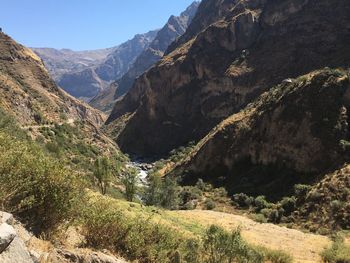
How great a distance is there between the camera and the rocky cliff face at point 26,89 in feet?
286

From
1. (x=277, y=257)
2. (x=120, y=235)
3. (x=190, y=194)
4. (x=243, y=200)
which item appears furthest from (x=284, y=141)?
(x=120, y=235)

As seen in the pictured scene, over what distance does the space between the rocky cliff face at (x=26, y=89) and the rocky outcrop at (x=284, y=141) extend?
3501 centimetres

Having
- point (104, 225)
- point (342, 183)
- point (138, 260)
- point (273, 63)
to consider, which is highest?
point (273, 63)

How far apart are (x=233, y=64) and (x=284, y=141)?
5975cm

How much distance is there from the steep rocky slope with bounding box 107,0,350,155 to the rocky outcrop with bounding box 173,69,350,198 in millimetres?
25286

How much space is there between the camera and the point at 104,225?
1205 centimetres

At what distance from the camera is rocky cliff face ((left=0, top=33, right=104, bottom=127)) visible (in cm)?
8706

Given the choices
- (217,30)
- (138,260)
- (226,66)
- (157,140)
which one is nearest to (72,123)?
(157,140)

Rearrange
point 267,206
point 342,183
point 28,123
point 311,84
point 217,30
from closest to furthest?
point 342,183 → point 267,206 → point 311,84 → point 28,123 → point 217,30

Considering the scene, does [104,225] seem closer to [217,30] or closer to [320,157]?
[320,157]

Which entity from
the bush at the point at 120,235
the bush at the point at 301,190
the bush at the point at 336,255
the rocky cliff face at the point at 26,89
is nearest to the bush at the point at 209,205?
the bush at the point at 301,190

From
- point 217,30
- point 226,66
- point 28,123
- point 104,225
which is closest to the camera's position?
point 104,225

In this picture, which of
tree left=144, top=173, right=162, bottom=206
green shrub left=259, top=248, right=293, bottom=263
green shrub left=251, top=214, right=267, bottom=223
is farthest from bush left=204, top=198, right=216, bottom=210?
green shrub left=259, top=248, right=293, bottom=263

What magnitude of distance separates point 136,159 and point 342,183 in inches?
3426
